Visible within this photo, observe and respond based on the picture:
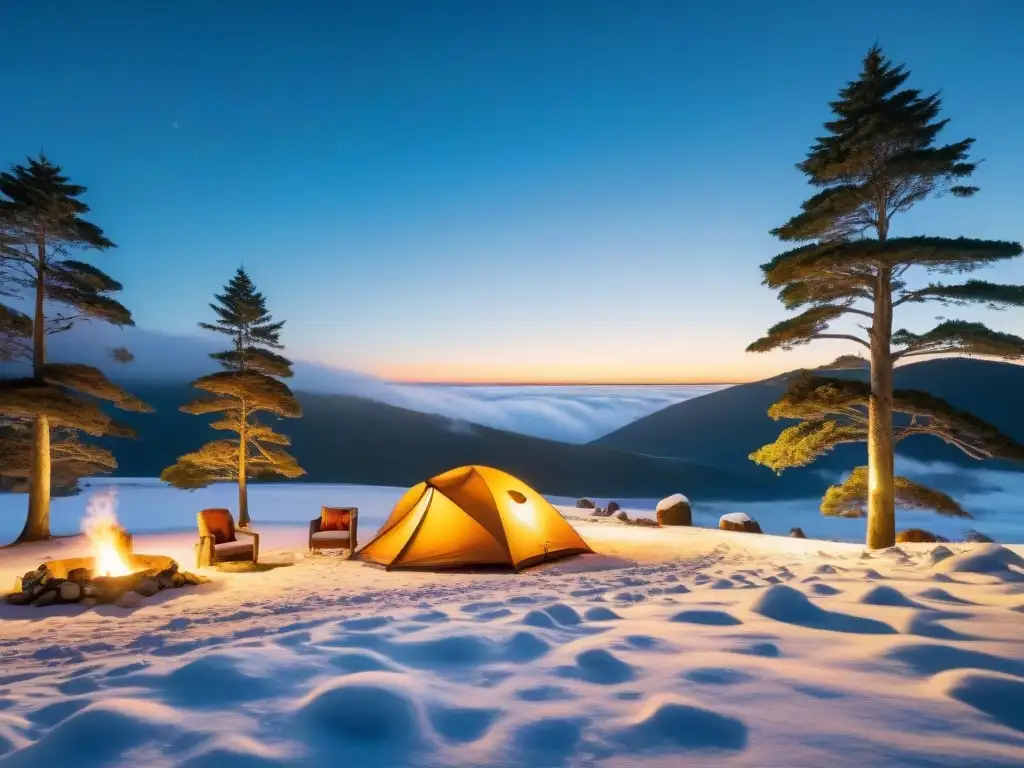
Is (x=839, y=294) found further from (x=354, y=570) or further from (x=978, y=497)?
(x=978, y=497)

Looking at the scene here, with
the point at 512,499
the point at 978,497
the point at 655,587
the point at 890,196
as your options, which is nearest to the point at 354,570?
the point at 512,499

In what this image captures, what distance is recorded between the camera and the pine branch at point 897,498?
1116 cm

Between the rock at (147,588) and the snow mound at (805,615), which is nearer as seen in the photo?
the snow mound at (805,615)

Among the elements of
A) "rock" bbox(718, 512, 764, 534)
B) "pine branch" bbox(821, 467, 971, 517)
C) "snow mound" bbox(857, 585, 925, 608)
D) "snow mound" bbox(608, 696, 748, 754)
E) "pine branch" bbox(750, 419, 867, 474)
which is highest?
"pine branch" bbox(750, 419, 867, 474)

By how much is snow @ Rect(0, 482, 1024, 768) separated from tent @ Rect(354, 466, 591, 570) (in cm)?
373

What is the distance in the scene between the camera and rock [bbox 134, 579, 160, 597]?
7.29m

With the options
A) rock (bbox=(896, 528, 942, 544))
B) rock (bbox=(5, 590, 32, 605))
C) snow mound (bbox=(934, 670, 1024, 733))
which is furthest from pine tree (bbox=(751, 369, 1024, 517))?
rock (bbox=(5, 590, 32, 605))

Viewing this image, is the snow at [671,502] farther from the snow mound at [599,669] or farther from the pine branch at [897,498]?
the snow mound at [599,669]

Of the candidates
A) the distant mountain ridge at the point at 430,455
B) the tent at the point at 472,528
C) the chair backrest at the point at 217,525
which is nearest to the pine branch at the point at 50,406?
the chair backrest at the point at 217,525

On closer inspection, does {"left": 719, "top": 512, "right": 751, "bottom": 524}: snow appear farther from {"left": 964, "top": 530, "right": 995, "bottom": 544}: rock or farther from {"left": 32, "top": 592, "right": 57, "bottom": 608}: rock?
{"left": 32, "top": 592, "right": 57, "bottom": 608}: rock

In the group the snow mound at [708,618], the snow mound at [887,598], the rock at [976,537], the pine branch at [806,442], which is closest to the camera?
the snow mound at [708,618]

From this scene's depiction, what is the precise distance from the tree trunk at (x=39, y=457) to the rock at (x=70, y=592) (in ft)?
22.6

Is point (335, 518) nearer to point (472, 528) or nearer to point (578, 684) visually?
point (472, 528)

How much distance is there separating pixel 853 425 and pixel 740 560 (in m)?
4.33
